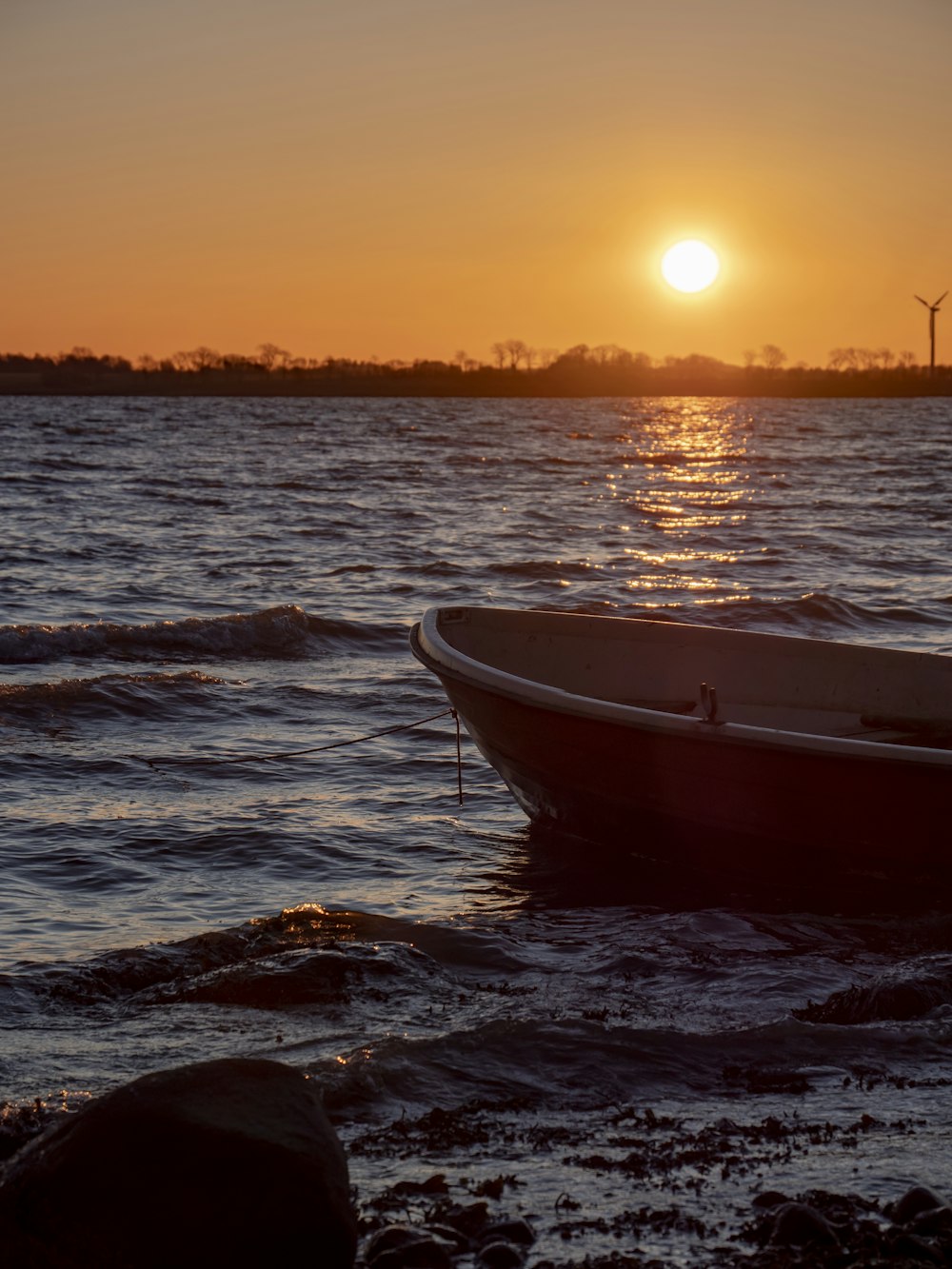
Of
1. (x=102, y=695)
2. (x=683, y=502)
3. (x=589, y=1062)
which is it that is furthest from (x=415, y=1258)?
(x=683, y=502)

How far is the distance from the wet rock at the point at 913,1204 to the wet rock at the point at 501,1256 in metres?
1.04

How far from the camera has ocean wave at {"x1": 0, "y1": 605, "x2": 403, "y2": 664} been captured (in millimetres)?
14680

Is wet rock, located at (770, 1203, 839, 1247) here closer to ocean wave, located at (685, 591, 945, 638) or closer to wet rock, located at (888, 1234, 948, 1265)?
wet rock, located at (888, 1234, 948, 1265)

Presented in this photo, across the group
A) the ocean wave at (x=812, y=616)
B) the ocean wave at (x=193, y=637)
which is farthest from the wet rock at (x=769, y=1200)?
the ocean wave at (x=812, y=616)

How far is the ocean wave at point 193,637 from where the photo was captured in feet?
48.2

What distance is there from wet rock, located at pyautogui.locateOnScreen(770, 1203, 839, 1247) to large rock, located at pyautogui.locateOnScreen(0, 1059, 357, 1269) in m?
1.13

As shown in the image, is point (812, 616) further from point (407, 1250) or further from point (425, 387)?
point (425, 387)

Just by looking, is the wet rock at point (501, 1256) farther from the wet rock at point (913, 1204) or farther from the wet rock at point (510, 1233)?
the wet rock at point (913, 1204)

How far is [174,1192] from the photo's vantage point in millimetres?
3396

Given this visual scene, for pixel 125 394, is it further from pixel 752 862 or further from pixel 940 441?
pixel 752 862

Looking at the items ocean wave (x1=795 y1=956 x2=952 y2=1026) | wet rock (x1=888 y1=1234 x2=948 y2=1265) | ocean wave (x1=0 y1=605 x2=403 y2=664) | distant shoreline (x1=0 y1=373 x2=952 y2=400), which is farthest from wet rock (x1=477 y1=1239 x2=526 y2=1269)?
distant shoreline (x1=0 y1=373 x2=952 y2=400)

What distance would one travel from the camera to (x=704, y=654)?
898 centimetres

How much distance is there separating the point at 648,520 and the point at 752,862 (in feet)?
79.0

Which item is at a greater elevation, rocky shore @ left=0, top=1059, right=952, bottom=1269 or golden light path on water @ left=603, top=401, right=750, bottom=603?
golden light path on water @ left=603, top=401, right=750, bottom=603
